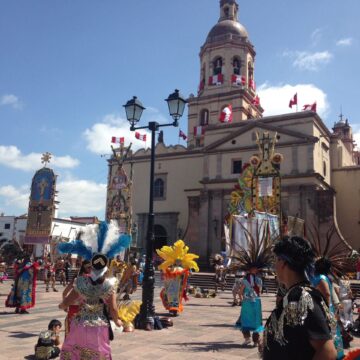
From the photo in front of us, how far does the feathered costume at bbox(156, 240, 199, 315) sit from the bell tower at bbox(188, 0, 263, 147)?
1081 inches

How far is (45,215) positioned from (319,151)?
70.0 ft

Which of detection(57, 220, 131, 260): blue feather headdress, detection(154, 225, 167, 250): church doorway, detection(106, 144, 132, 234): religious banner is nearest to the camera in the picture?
detection(57, 220, 131, 260): blue feather headdress

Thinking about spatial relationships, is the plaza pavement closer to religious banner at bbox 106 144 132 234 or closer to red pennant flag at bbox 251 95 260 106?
religious banner at bbox 106 144 132 234

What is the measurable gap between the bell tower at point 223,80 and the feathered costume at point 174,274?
27.5 m

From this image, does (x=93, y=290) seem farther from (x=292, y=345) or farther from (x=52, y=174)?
(x=52, y=174)

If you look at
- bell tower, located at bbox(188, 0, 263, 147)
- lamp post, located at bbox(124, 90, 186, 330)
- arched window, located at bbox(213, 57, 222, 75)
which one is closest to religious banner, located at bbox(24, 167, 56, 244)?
lamp post, located at bbox(124, 90, 186, 330)

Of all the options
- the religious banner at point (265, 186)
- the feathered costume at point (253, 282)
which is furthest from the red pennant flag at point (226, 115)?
the feathered costume at point (253, 282)

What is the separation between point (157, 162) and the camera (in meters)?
40.4

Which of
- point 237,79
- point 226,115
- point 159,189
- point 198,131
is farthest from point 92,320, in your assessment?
point 237,79

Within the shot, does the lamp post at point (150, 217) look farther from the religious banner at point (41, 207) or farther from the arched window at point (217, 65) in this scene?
the arched window at point (217, 65)

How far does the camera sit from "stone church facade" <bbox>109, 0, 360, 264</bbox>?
103 ft

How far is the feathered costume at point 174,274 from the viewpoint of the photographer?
12.2m

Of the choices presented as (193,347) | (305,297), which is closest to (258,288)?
(193,347)

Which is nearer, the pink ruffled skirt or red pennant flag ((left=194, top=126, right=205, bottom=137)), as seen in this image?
the pink ruffled skirt
